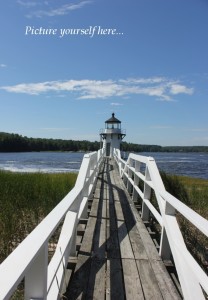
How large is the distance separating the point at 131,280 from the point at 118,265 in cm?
37

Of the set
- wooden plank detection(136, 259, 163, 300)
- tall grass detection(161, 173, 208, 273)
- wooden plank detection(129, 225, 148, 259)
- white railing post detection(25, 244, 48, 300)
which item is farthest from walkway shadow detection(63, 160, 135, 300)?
tall grass detection(161, 173, 208, 273)

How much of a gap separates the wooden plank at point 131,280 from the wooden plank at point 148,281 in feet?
0.14

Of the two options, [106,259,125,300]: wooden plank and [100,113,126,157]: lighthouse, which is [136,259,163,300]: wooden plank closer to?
[106,259,125,300]: wooden plank

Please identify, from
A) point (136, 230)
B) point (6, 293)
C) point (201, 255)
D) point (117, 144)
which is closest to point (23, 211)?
point (136, 230)

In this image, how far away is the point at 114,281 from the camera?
9.52ft

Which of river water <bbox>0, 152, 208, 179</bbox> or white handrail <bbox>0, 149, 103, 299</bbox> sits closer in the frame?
white handrail <bbox>0, 149, 103, 299</bbox>

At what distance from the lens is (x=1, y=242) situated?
519 cm

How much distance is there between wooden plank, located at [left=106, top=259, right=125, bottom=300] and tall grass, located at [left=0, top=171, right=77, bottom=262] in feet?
7.33

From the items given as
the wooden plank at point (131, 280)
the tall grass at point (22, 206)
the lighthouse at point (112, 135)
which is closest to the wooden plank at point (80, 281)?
the wooden plank at point (131, 280)

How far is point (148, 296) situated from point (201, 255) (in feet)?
Answer: 10.4

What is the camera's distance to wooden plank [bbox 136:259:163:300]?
8.69 feet

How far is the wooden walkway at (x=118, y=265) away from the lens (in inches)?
106

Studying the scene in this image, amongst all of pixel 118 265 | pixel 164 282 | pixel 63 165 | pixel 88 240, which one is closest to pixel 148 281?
pixel 164 282

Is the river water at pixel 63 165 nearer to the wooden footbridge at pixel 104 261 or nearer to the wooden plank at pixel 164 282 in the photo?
the wooden footbridge at pixel 104 261
